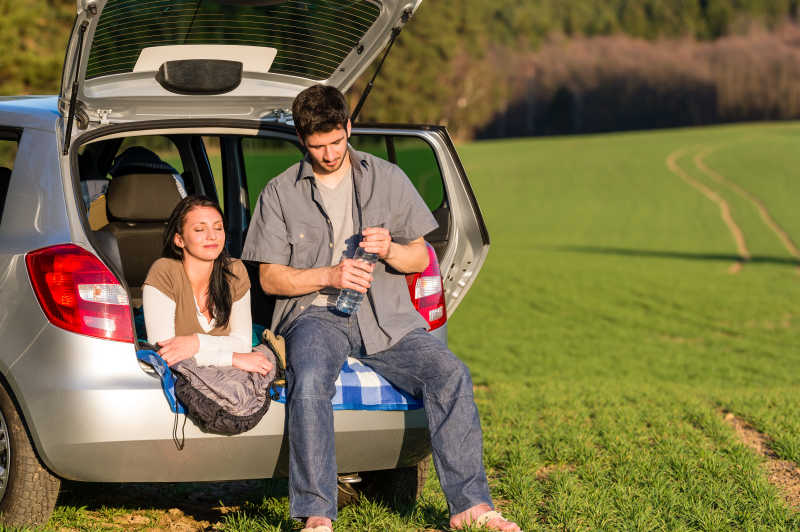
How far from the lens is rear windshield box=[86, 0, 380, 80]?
13.7 feet

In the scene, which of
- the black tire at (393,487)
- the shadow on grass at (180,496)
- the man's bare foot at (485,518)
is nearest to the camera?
the man's bare foot at (485,518)

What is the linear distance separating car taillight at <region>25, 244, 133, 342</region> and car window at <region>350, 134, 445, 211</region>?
6.05 feet

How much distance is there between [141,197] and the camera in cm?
496

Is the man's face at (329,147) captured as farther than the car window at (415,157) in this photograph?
No

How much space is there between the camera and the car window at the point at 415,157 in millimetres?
5270

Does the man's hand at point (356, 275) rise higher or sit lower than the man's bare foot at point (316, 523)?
higher

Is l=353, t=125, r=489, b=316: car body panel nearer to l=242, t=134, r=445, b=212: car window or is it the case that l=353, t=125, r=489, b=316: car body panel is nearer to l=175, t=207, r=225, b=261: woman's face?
l=242, t=134, r=445, b=212: car window

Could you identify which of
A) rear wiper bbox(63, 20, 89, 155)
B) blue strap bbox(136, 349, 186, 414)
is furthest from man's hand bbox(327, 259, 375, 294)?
rear wiper bbox(63, 20, 89, 155)

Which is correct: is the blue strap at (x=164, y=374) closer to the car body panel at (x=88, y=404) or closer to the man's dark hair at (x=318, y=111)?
the car body panel at (x=88, y=404)

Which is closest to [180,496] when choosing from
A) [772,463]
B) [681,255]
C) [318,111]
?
[318,111]

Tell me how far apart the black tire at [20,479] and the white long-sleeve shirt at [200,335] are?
57 centimetres

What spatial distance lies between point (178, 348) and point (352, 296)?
72cm

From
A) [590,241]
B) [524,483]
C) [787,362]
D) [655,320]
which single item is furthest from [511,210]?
[524,483]

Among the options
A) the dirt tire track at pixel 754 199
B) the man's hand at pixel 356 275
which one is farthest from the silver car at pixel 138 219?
the dirt tire track at pixel 754 199
